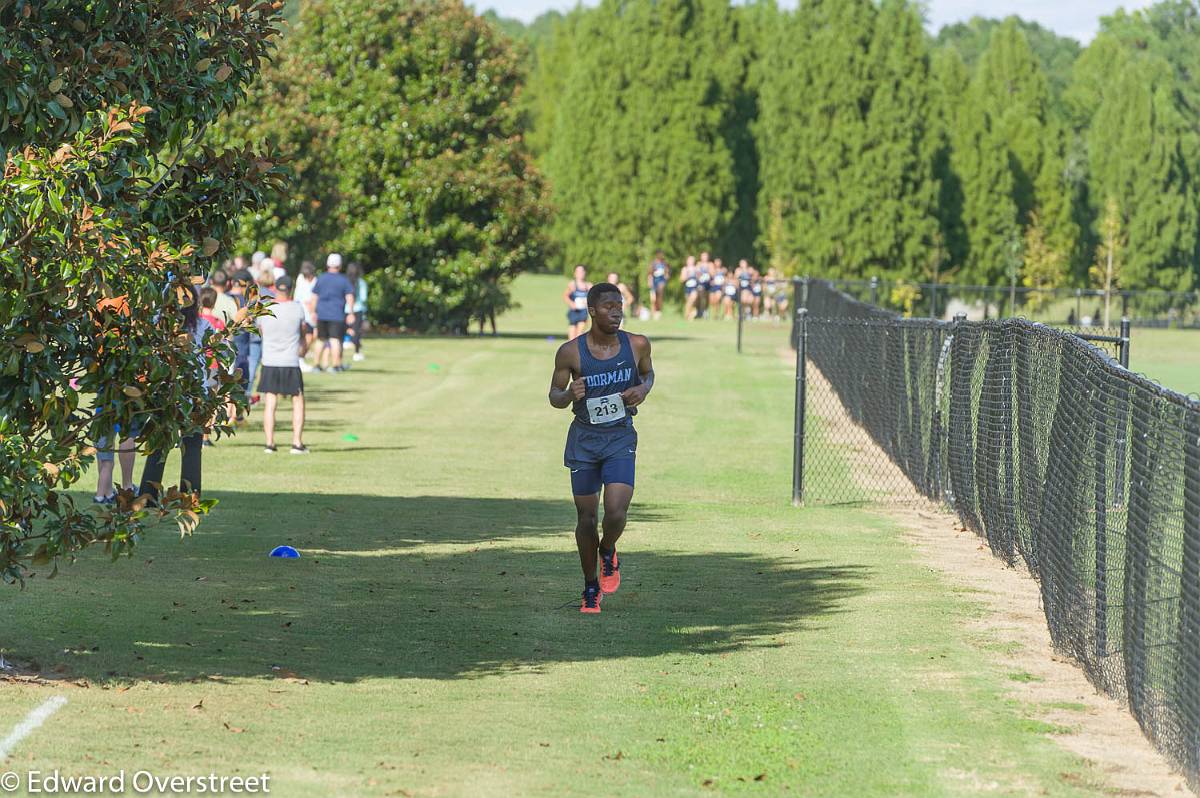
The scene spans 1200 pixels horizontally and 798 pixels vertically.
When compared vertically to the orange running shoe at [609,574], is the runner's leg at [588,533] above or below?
above

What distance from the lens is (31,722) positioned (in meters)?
7.64

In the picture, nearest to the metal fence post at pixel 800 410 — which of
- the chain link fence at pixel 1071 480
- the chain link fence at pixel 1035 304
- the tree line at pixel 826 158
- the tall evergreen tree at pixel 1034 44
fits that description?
the chain link fence at pixel 1071 480

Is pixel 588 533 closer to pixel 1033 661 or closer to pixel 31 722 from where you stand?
pixel 1033 661

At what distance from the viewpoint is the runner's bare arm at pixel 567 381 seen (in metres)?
10.4

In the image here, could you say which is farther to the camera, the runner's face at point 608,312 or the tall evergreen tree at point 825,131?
the tall evergreen tree at point 825,131

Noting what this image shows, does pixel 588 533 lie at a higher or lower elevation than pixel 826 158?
lower

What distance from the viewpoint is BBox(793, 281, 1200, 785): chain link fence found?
7578mm

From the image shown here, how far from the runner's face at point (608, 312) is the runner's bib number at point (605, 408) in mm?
374

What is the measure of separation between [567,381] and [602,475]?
570 millimetres

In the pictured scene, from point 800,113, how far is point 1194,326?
1452 centimetres

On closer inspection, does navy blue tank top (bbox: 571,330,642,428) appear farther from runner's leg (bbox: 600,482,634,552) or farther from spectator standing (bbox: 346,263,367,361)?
spectator standing (bbox: 346,263,367,361)

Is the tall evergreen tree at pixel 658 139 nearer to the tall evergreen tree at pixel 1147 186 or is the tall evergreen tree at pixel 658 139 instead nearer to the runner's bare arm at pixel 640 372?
the tall evergreen tree at pixel 1147 186

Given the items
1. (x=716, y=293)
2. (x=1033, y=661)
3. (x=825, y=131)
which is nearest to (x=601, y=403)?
(x=1033, y=661)

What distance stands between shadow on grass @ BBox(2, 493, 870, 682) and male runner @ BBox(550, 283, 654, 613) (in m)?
0.65
